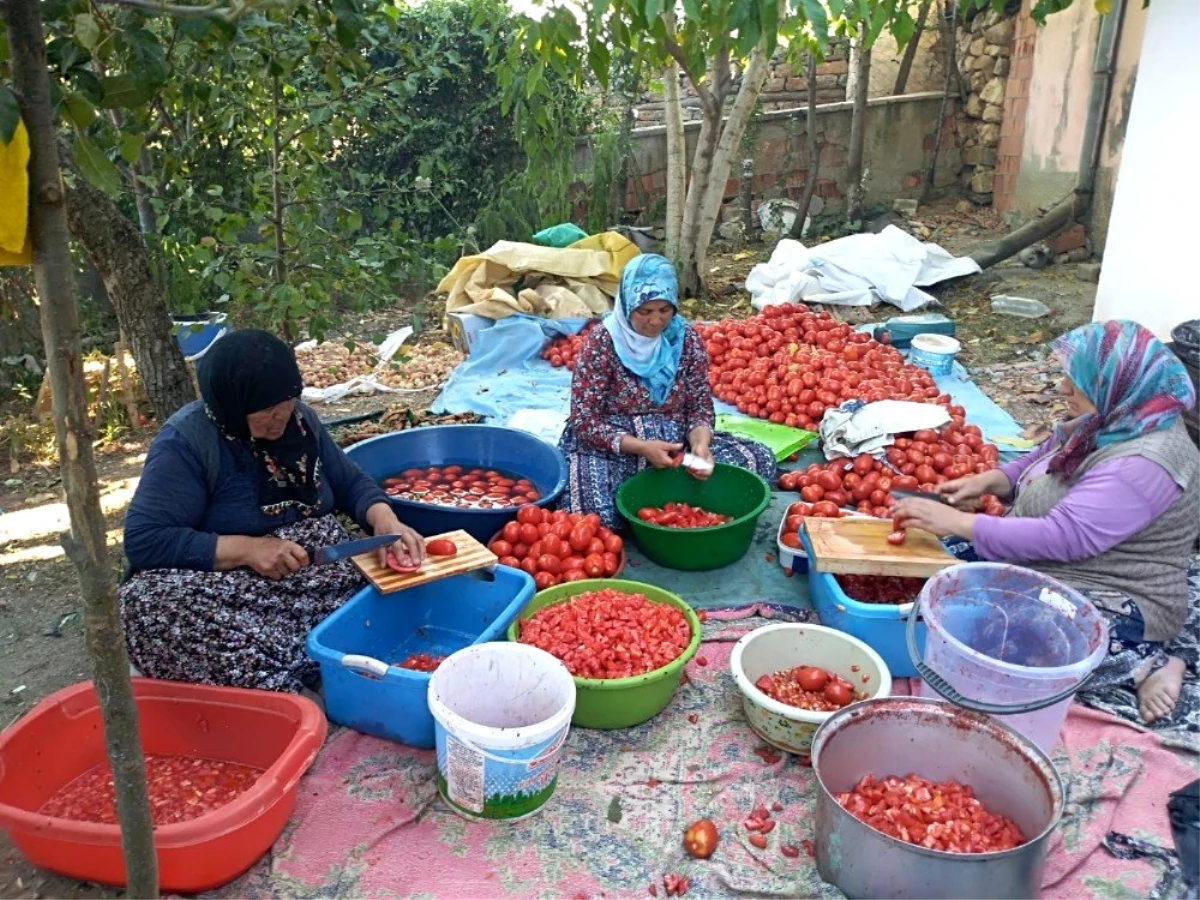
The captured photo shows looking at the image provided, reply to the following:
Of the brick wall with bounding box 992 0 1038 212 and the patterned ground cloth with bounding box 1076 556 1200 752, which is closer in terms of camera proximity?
the patterned ground cloth with bounding box 1076 556 1200 752

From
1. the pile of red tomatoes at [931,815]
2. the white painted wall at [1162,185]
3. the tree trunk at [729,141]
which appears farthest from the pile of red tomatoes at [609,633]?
the tree trunk at [729,141]

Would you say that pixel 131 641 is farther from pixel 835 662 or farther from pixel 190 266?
pixel 835 662

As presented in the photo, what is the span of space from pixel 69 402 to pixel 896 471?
3461 millimetres

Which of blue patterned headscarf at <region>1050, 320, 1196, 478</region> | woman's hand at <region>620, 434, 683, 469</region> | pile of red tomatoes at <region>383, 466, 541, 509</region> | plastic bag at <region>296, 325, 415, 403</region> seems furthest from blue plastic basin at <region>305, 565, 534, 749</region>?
plastic bag at <region>296, 325, 415, 403</region>

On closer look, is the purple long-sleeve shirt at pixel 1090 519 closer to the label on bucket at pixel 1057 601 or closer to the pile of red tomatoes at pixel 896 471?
the label on bucket at pixel 1057 601

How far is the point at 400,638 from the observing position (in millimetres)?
3041

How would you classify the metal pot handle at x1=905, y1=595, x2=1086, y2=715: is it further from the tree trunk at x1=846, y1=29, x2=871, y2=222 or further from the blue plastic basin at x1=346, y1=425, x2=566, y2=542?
the tree trunk at x1=846, y1=29, x2=871, y2=222

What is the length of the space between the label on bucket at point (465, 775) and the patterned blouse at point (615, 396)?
1.67 meters

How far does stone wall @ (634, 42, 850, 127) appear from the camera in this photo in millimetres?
11688

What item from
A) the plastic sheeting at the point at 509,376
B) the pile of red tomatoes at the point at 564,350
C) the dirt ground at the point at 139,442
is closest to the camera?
the dirt ground at the point at 139,442

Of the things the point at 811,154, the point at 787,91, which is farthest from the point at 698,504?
the point at 787,91

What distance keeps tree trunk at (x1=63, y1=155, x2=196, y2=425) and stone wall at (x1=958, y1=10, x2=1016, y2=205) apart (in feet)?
32.2

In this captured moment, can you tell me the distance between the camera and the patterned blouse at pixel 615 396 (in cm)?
375

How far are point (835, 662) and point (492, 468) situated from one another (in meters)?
2.07
